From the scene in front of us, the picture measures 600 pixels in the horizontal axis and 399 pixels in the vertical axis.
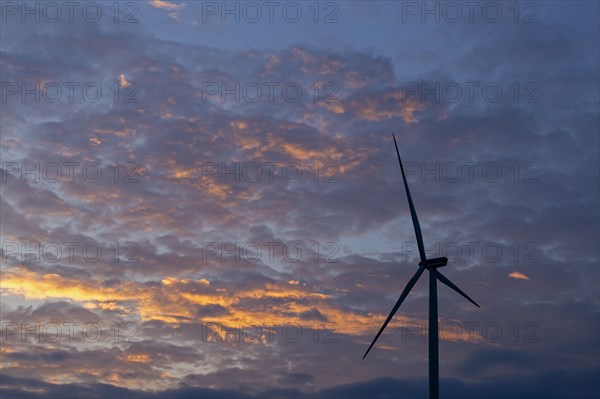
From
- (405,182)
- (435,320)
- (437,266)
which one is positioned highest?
(405,182)

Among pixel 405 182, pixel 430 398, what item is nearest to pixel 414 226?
pixel 405 182

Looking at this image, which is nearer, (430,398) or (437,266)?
(430,398)

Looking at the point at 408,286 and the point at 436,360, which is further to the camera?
the point at 408,286

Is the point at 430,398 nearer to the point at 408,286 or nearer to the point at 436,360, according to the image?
the point at 436,360

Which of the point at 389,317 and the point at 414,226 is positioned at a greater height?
the point at 414,226

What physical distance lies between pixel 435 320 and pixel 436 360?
5.52 m

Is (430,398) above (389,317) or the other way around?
the other way around

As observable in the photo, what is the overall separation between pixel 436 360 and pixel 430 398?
15.3 ft

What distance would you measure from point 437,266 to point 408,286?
6.39 meters

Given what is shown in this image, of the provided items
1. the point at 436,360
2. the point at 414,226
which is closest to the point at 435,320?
the point at 436,360

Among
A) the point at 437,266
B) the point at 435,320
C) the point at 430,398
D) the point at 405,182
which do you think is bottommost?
the point at 430,398

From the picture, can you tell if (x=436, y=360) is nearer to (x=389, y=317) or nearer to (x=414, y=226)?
(x=389, y=317)

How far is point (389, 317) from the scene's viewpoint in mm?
120750

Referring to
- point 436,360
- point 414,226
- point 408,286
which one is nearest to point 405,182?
point 414,226
